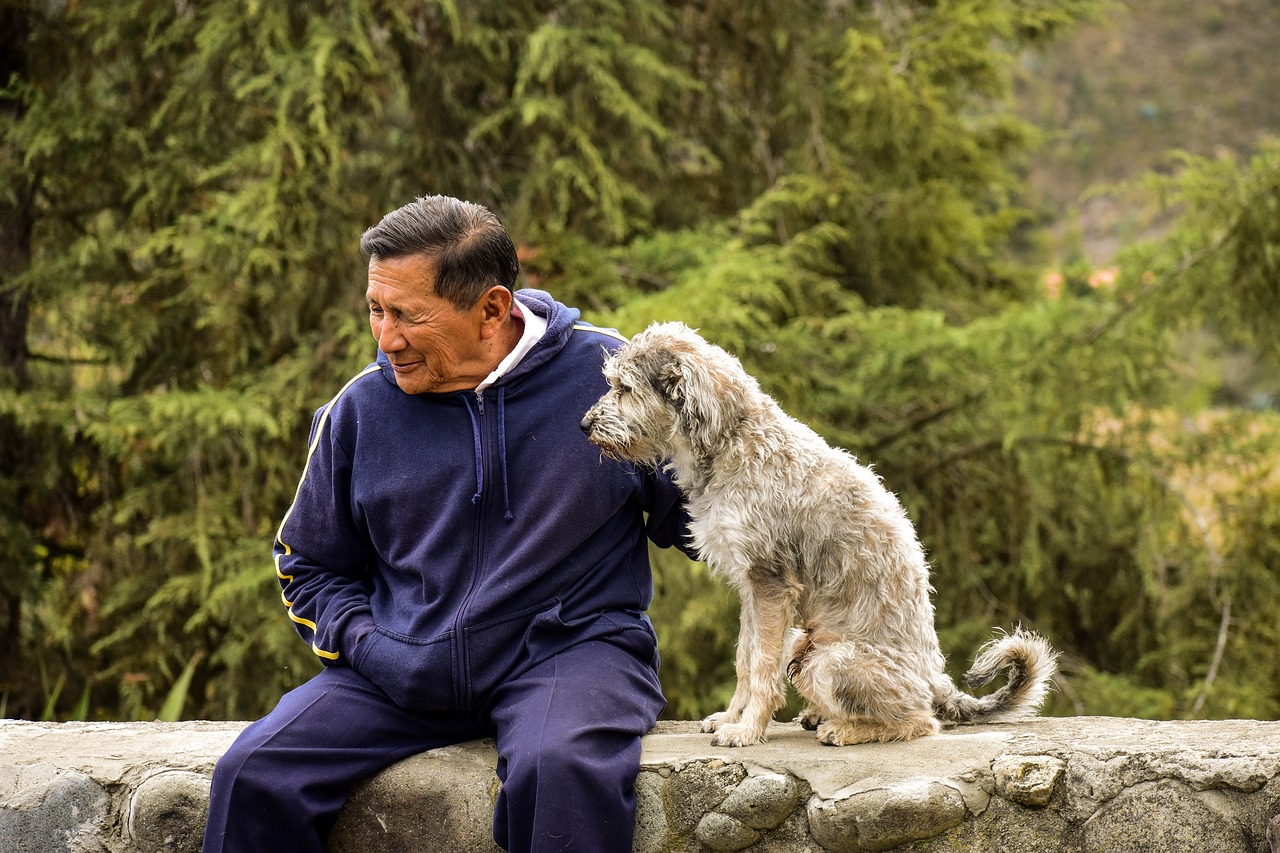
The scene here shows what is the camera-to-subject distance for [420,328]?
11.1ft

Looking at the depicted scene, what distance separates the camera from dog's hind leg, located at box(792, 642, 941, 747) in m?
3.35

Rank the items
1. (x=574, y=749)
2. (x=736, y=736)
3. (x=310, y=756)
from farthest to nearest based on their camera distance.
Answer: (x=736, y=736) → (x=310, y=756) → (x=574, y=749)

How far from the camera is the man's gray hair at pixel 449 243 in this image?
3.34m

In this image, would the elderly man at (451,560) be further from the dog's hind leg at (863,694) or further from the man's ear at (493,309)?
the dog's hind leg at (863,694)

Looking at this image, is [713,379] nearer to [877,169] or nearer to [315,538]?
[315,538]

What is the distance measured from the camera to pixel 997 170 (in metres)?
9.18

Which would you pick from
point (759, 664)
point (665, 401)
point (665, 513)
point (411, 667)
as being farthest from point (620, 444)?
point (411, 667)

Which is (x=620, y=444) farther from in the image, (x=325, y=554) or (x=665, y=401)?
(x=325, y=554)

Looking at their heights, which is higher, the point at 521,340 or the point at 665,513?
the point at 521,340

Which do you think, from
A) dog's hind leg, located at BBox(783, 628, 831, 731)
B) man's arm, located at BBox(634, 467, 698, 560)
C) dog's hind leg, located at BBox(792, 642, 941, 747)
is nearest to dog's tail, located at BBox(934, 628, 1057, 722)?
dog's hind leg, located at BBox(792, 642, 941, 747)

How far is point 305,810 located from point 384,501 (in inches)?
35.9

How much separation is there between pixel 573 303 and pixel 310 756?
4.47 m

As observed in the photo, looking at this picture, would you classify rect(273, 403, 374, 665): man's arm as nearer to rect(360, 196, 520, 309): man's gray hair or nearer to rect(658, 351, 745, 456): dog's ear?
rect(360, 196, 520, 309): man's gray hair

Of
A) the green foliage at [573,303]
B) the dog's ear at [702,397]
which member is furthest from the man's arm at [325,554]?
the green foliage at [573,303]
